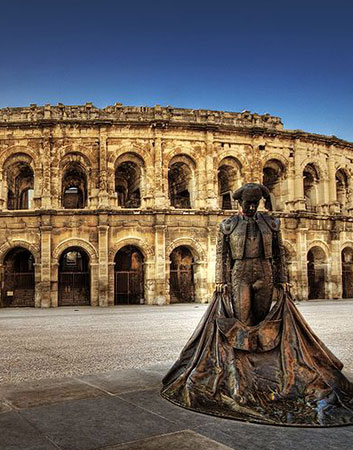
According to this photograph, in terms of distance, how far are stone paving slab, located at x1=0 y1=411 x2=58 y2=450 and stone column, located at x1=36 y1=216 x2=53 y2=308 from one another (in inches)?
724

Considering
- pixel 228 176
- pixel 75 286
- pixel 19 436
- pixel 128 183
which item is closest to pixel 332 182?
pixel 228 176

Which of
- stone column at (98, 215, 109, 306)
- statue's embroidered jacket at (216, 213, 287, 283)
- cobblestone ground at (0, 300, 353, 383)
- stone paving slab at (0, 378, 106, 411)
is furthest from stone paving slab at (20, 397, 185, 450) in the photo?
stone column at (98, 215, 109, 306)

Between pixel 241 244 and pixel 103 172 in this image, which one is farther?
pixel 103 172

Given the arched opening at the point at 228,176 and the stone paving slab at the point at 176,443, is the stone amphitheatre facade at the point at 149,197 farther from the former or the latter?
the stone paving slab at the point at 176,443

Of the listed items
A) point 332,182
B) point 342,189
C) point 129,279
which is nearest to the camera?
point 129,279

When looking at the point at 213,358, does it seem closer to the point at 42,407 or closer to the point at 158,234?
the point at 42,407

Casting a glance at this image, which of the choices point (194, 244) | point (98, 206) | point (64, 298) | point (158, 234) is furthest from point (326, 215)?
point (64, 298)

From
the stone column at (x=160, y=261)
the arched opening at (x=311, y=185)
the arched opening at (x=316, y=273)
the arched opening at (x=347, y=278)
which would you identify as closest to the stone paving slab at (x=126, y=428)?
the stone column at (x=160, y=261)

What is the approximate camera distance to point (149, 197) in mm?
23016

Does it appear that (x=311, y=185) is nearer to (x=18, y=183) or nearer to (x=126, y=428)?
(x=18, y=183)

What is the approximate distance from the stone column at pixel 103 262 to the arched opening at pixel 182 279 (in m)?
3.97

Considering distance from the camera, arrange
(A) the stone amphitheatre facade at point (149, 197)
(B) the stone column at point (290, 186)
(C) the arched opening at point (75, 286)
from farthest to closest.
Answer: (B) the stone column at point (290, 186), (C) the arched opening at point (75, 286), (A) the stone amphitheatre facade at point (149, 197)

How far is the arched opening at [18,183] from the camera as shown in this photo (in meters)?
24.3

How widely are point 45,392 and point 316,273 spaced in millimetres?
Result: 23469
